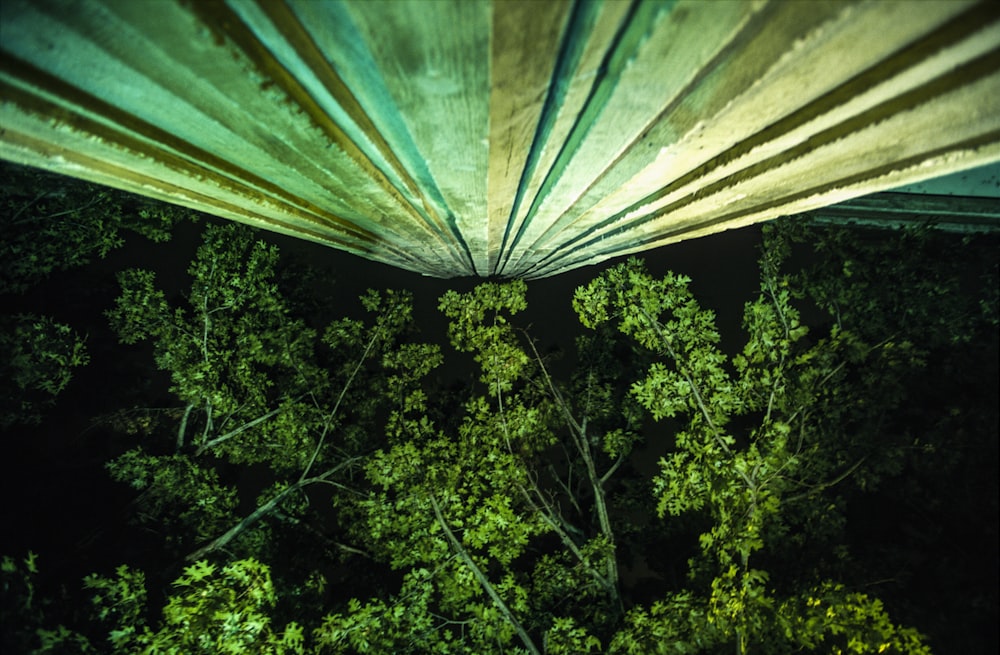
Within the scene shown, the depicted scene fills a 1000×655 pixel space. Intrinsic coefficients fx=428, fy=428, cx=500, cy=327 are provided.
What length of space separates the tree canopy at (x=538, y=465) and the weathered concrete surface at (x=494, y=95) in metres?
4.74

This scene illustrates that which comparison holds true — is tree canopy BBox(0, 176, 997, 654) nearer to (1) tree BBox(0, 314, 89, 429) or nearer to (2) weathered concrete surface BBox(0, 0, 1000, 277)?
(1) tree BBox(0, 314, 89, 429)

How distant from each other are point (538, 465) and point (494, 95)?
907 centimetres

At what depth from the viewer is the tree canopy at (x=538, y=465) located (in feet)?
19.4

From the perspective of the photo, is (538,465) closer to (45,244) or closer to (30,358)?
(30,358)

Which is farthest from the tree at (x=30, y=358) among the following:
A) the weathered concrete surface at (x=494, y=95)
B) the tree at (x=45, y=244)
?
the weathered concrete surface at (x=494, y=95)

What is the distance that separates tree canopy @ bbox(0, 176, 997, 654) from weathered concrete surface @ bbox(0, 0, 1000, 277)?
4740mm

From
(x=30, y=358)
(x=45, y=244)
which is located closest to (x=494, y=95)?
(x=30, y=358)

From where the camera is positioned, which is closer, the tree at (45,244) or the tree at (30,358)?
the tree at (30,358)

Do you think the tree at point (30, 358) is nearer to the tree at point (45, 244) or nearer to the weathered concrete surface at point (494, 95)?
the tree at point (45, 244)

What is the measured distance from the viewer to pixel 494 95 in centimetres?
123

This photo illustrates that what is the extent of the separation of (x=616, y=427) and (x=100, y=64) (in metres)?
10.5

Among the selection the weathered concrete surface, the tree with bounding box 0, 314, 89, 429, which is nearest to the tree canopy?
the tree with bounding box 0, 314, 89, 429

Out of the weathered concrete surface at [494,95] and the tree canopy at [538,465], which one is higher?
the weathered concrete surface at [494,95]

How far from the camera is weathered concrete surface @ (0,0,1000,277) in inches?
37.6
